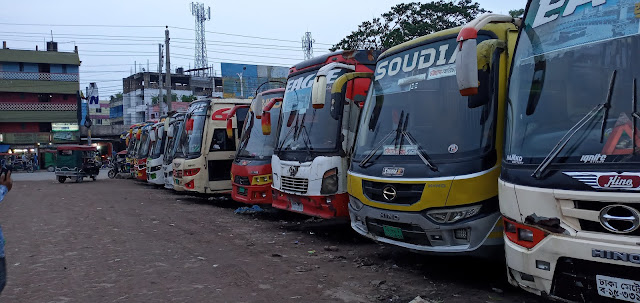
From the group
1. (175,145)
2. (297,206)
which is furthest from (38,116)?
(297,206)

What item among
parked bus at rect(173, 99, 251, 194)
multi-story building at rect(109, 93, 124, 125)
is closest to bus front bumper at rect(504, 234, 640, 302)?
parked bus at rect(173, 99, 251, 194)

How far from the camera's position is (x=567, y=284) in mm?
3592

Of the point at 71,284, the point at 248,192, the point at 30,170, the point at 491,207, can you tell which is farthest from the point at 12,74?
the point at 491,207

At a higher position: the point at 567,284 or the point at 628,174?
the point at 628,174

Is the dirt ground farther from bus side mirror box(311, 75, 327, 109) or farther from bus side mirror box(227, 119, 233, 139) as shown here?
bus side mirror box(227, 119, 233, 139)

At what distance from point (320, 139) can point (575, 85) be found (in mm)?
4452

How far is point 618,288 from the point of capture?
3297mm

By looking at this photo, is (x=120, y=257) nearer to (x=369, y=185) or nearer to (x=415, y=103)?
(x=369, y=185)

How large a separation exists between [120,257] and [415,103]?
4571mm

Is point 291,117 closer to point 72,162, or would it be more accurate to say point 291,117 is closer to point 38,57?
point 72,162

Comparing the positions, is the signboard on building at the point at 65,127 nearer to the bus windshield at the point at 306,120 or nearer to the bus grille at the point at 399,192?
the bus windshield at the point at 306,120

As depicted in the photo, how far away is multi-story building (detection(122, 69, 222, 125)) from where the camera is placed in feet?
200

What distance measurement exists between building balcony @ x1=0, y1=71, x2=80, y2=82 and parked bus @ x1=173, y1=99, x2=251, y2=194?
41490 millimetres

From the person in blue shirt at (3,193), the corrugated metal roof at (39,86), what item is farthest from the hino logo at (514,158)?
the corrugated metal roof at (39,86)
